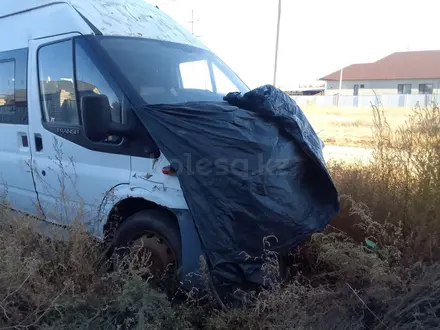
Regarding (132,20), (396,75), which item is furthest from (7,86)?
(396,75)

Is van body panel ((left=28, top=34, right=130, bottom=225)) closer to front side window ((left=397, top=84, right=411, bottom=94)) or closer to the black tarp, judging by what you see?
the black tarp

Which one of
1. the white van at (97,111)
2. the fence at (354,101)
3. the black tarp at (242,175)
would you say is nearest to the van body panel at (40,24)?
the white van at (97,111)

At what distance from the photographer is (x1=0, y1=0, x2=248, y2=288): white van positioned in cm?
325

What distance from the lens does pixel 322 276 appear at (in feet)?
11.1

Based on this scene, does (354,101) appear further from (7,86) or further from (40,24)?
(40,24)

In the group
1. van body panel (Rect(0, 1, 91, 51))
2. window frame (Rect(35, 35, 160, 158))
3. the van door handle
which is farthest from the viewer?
the van door handle

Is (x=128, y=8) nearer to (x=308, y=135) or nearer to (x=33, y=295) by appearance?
(x=308, y=135)

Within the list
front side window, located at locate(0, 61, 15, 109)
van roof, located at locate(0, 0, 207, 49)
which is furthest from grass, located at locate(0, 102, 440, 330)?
van roof, located at locate(0, 0, 207, 49)

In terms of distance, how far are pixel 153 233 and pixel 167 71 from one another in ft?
4.99

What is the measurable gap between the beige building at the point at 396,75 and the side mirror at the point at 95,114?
165 ft

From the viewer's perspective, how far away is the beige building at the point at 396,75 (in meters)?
52.2

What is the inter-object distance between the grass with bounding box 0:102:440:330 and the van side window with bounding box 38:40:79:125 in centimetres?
105

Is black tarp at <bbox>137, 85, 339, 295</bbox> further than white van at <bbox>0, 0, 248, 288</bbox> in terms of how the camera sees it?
No

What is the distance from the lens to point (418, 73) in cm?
5272
